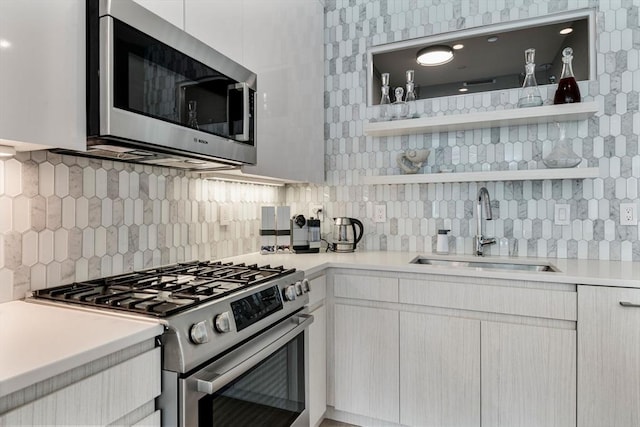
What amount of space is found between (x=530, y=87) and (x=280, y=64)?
1.45m

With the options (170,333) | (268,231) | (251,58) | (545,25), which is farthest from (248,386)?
(545,25)

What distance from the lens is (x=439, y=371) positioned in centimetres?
189

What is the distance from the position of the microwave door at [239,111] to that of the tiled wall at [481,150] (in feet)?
4.04

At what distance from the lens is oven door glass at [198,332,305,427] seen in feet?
3.80

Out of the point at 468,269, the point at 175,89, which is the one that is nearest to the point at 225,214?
the point at 175,89

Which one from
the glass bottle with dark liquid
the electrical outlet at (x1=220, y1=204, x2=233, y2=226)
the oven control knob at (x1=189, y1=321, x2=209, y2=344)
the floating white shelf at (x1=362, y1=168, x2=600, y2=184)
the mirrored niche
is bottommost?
the oven control knob at (x1=189, y1=321, x2=209, y2=344)

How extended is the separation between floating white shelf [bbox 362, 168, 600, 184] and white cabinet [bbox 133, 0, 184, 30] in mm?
1450

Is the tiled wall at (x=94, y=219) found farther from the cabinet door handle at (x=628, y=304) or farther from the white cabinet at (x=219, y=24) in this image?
the cabinet door handle at (x=628, y=304)

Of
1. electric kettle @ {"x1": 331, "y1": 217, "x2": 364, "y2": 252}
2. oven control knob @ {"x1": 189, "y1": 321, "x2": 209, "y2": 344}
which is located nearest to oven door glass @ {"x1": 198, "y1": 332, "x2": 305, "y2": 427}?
oven control knob @ {"x1": 189, "y1": 321, "x2": 209, "y2": 344}

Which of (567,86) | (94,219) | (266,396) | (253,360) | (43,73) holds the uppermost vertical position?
(567,86)

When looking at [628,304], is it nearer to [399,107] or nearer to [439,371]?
[439,371]

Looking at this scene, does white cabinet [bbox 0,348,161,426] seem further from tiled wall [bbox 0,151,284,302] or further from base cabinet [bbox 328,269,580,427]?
base cabinet [bbox 328,269,580,427]

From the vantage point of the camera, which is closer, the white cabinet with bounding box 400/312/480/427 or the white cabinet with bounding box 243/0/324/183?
the white cabinet with bounding box 400/312/480/427

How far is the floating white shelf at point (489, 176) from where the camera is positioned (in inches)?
80.4
